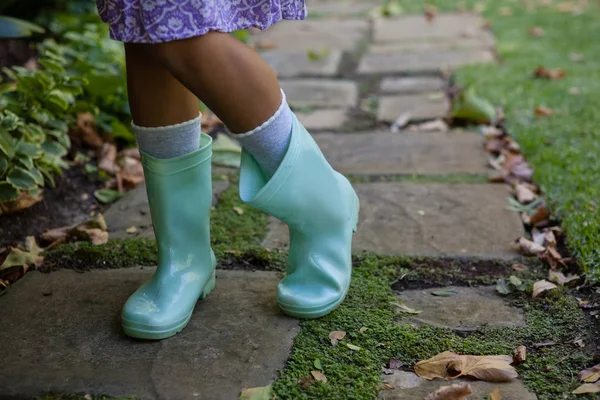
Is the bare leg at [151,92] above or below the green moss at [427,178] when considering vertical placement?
above

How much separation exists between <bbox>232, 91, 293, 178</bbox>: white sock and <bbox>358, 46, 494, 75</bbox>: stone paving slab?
2.04 metres

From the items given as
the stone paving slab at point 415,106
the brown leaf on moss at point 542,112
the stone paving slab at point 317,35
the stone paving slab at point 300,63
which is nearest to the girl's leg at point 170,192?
the stone paving slab at point 415,106

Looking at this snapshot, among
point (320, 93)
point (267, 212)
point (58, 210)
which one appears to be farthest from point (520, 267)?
point (320, 93)

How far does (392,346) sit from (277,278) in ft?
1.16

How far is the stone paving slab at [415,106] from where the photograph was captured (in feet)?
8.84

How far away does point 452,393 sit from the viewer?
111 cm

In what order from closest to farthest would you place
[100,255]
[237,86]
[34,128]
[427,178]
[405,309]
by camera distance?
[237,86]
[405,309]
[100,255]
[34,128]
[427,178]

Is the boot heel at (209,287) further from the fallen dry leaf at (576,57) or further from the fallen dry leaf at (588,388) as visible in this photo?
the fallen dry leaf at (576,57)

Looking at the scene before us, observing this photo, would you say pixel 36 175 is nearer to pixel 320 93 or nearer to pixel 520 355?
pixel 520 355

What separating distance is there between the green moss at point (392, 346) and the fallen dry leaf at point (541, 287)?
0.06ft

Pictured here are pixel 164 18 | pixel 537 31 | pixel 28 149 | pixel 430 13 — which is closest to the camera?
pixel 164 18

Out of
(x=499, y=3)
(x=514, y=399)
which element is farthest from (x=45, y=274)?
(x=499, y=3)

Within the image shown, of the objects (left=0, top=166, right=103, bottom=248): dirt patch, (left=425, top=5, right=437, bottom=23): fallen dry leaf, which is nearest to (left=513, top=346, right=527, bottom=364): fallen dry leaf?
(left=0, top=166, right=103, bottom=248): dirt patch

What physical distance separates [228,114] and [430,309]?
1.82 ft
